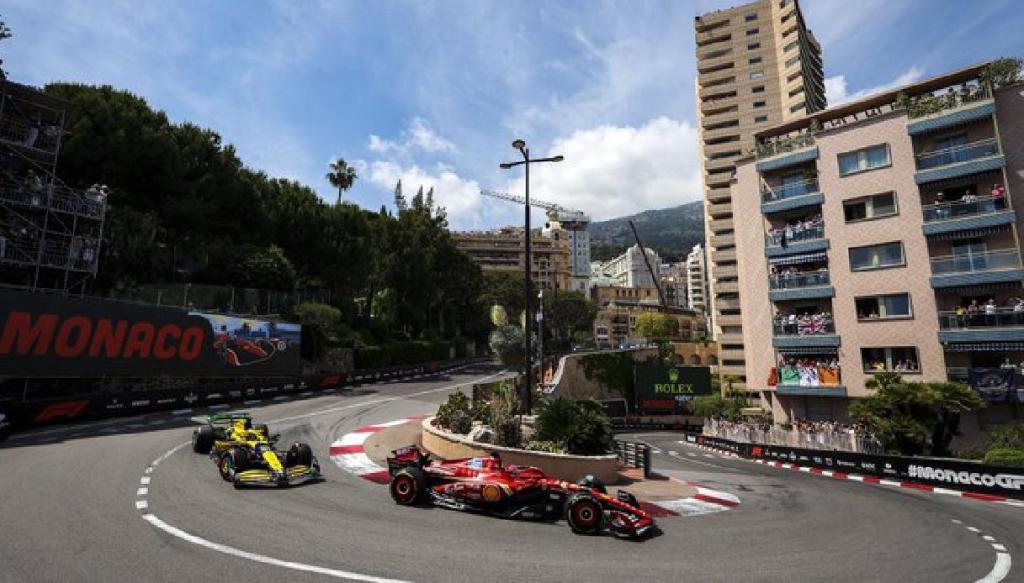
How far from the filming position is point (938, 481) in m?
16.3

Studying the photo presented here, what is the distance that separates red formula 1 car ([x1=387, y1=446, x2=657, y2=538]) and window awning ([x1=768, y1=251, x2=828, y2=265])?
27.3 m

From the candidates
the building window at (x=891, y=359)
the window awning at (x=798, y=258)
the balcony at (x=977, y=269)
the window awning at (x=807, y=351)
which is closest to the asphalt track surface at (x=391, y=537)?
the building window at (x=891, y=359)

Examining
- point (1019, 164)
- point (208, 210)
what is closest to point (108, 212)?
point (208, 210)

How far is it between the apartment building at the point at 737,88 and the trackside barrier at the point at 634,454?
206ft

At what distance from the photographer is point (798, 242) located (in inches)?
1239

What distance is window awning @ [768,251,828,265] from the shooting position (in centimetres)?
3048

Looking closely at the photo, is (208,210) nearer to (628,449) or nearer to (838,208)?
(628,449)

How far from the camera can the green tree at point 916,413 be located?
21.4 meters

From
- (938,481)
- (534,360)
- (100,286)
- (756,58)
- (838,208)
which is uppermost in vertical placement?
(756,58)

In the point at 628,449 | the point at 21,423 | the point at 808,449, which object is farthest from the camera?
the point at 808,449

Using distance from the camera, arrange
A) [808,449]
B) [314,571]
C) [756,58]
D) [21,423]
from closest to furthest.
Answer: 1. [314,571]
2. [21,423]
3. [808,449]
4. [756,58]

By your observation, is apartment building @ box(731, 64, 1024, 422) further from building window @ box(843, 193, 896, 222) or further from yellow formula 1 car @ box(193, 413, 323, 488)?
yellow formula 1 car @ box(193, 413, 323, 488)

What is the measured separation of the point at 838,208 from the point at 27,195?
49272mm

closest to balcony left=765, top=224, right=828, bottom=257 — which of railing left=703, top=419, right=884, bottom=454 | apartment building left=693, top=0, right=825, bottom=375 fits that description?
railing left=703, top=419, right=884, bottom=454
